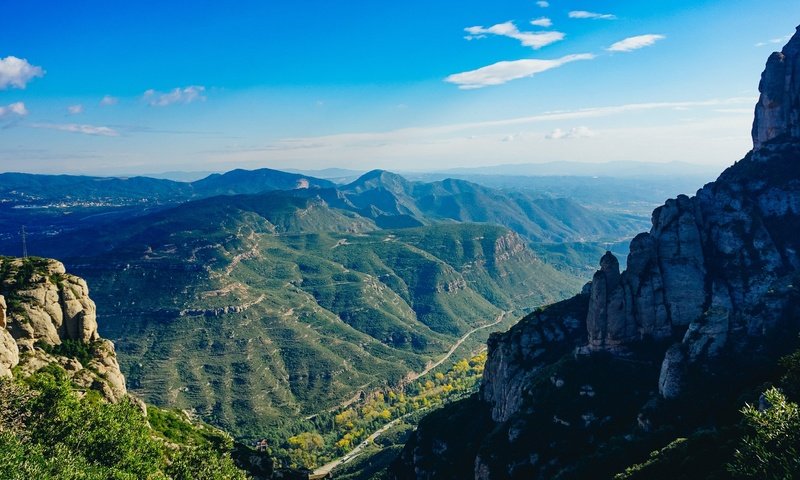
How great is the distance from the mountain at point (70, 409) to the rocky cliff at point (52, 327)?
192 mm

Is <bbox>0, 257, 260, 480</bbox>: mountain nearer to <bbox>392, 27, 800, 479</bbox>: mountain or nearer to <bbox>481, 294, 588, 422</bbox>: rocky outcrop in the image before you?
<bbox>392, 27, 800, 479</bbox>: mountain

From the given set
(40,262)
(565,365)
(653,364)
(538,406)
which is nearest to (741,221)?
(653,364)

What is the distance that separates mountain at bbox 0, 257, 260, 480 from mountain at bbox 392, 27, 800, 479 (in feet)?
176

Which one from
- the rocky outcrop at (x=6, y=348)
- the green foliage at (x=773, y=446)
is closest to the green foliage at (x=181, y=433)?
the rocky outcrop at (x=6, y=348)

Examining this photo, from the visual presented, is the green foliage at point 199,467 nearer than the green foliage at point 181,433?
Yes

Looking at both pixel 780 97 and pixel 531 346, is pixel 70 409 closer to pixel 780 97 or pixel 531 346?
pixel 531 346

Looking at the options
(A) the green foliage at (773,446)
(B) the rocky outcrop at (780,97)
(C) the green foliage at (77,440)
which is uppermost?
(B) the rocky outcrop at (780,97)

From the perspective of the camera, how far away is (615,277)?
109500mm

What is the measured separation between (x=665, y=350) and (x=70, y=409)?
4117 inches

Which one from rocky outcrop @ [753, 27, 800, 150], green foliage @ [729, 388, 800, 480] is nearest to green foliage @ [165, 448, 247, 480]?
green foliage @ [729, 388, 800, 480]

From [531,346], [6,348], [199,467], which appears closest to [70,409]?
[6,348]

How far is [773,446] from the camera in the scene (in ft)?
163

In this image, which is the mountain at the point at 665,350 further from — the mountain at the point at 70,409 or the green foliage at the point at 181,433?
the mountain at the point at 70,409

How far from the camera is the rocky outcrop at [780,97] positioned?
12938cm
